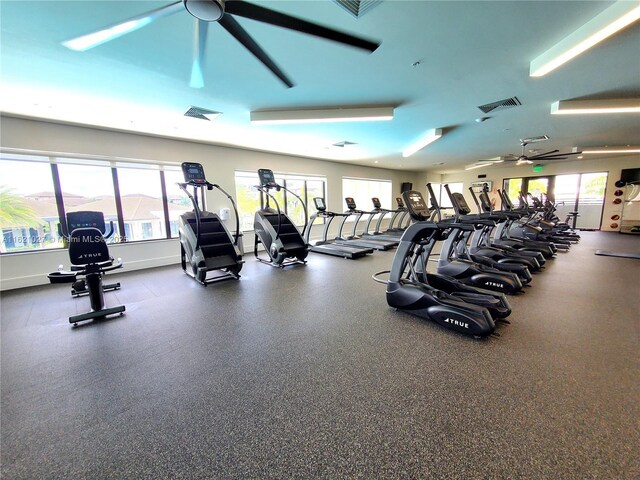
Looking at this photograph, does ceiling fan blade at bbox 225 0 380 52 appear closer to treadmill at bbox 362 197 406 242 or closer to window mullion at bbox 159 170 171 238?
window mullion at bbox 159 170 171 238

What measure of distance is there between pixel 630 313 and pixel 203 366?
4.56 meters

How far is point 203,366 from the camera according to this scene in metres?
2.09

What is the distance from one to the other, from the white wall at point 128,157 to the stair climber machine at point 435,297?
5.04 m

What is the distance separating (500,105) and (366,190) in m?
7.37

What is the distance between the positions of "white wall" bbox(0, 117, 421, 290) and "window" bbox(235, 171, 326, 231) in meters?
0.29

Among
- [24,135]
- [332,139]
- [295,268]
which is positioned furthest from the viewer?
[332,139]

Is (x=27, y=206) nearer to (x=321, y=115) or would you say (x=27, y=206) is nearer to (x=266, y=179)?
(x=266, y=179)

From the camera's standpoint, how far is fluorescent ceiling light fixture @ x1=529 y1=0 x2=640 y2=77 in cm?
204

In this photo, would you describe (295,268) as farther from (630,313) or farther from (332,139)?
(630,313)

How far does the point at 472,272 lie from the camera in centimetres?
372

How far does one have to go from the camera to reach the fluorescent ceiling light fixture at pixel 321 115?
161 inches

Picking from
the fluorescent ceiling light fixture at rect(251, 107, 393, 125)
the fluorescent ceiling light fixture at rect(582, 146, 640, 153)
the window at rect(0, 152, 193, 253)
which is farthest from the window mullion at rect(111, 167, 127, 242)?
the fluorescent ceiling light fixture at rect(582, 146, 640, 153)

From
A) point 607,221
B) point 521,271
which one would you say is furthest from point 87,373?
point 607,221

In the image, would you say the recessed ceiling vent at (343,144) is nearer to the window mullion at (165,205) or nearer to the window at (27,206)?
the window mullion at (165,205)
